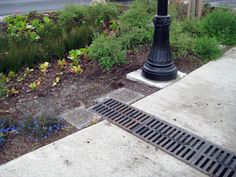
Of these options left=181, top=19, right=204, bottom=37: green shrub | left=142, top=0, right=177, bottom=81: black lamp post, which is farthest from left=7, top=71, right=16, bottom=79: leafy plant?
left=181, top=19, right=204, bottom=37: green shrub

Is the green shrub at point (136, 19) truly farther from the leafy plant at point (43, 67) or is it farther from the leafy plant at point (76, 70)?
the leafy plant at point (43, 67)

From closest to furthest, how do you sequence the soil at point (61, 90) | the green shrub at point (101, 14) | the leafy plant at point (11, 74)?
the soil at point (61, 90) → the leafy plant at point (11, 74) → the green shrub at point (101, 14)

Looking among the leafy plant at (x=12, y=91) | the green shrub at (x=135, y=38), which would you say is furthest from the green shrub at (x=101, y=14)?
the leafy plant at (x=12, y=91)

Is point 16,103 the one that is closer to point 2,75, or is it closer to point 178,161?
point 2,75

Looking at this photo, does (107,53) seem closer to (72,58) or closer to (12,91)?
(72,58)

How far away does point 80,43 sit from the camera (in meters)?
5.45

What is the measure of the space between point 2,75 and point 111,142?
2.08 meters

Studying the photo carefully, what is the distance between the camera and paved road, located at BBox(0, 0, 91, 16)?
34.0 feet

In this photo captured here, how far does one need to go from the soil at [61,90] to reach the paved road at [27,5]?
20.0 feet

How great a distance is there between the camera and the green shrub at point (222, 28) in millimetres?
5840

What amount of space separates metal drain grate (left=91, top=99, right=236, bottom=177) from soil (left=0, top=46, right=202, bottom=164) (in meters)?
0.41

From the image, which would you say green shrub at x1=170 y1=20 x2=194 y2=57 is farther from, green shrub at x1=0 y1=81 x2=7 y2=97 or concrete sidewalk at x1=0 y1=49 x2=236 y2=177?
green shrub at x1=0 y1=81 x2=7 y2=97

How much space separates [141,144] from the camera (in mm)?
3059

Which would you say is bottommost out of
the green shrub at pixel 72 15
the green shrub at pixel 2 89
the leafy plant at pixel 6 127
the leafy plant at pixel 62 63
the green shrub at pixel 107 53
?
the leafy plant at pixel 6 127
